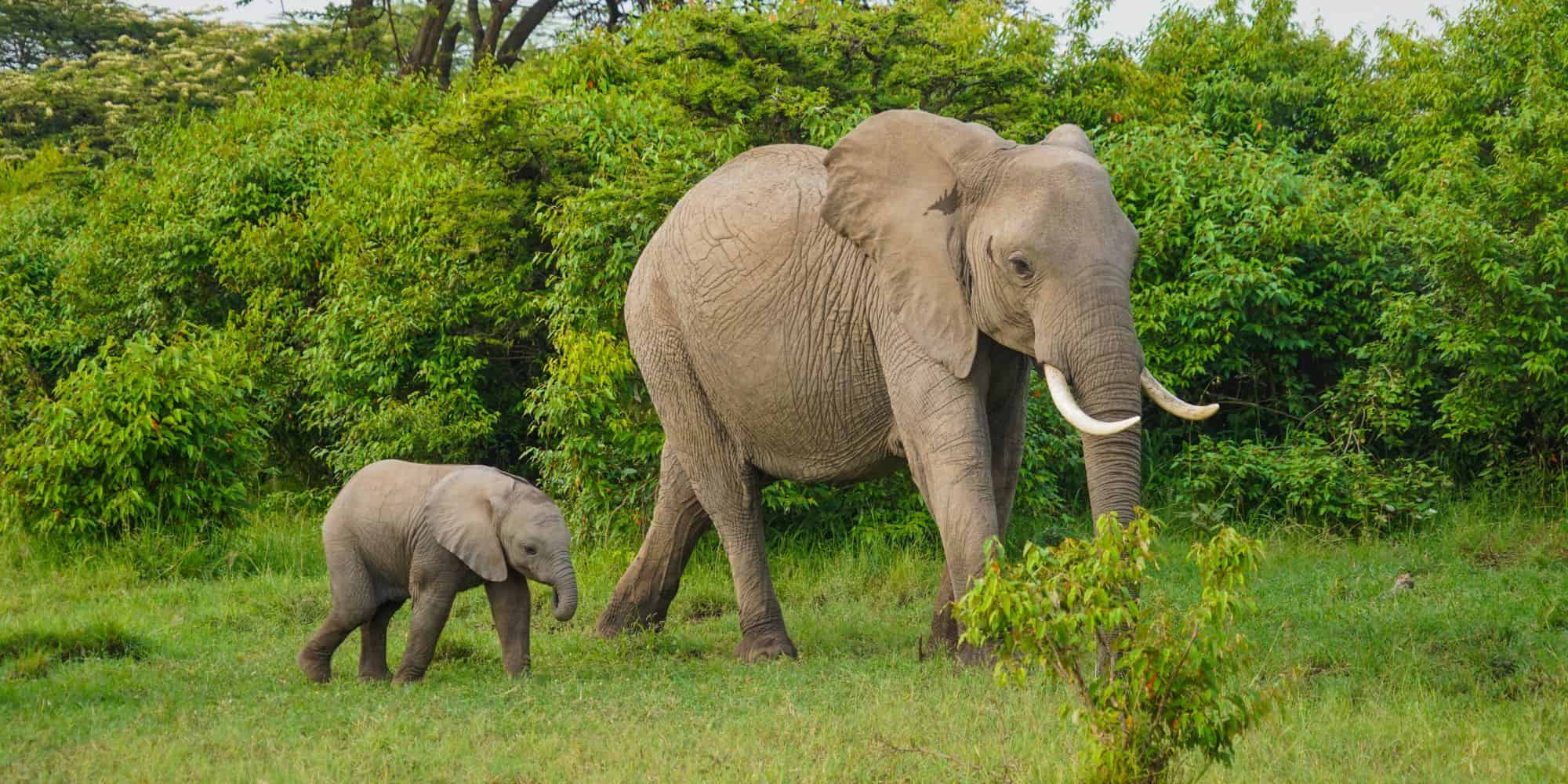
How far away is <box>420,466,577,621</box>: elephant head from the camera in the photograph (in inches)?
292

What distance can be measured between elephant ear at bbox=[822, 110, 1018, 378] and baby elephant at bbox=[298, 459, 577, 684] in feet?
6.25

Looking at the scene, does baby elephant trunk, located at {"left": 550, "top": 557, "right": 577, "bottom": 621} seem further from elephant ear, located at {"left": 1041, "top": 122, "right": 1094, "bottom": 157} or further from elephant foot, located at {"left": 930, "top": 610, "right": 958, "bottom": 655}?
elephant ear, located at {"left": 1041, "top": 122, "right": 1094, "bottom": 157}

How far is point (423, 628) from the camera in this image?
7516 millimetres

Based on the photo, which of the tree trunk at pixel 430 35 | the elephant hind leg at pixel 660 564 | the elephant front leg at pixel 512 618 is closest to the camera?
the elephant front leg at pixel 512 618

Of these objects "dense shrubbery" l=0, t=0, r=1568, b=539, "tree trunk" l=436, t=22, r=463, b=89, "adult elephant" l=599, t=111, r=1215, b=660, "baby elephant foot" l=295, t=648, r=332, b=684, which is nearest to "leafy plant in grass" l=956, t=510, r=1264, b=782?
"adult elephant" l=599, t=111, r=1215, b=660

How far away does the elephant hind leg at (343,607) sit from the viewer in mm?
7668

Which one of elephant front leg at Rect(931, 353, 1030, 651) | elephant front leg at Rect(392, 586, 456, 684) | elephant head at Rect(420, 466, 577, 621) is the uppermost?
elephant front leg at Rect(931, 353, 1030, 651)

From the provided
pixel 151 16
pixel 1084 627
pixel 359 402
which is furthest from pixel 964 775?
pixel 151 16

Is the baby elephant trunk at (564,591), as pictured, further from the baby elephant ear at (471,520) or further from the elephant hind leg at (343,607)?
the elephant hind leg at (343,607)

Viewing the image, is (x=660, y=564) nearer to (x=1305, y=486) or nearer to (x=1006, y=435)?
(x=1006, y=435)

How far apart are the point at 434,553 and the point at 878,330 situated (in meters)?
2.29

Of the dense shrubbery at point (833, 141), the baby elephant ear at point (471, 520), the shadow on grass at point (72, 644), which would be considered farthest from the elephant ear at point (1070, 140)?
the shadow on grass at point (72, 644)

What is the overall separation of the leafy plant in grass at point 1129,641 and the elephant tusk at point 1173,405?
1.23 metres

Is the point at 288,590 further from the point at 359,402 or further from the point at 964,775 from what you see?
the point at 964,775
